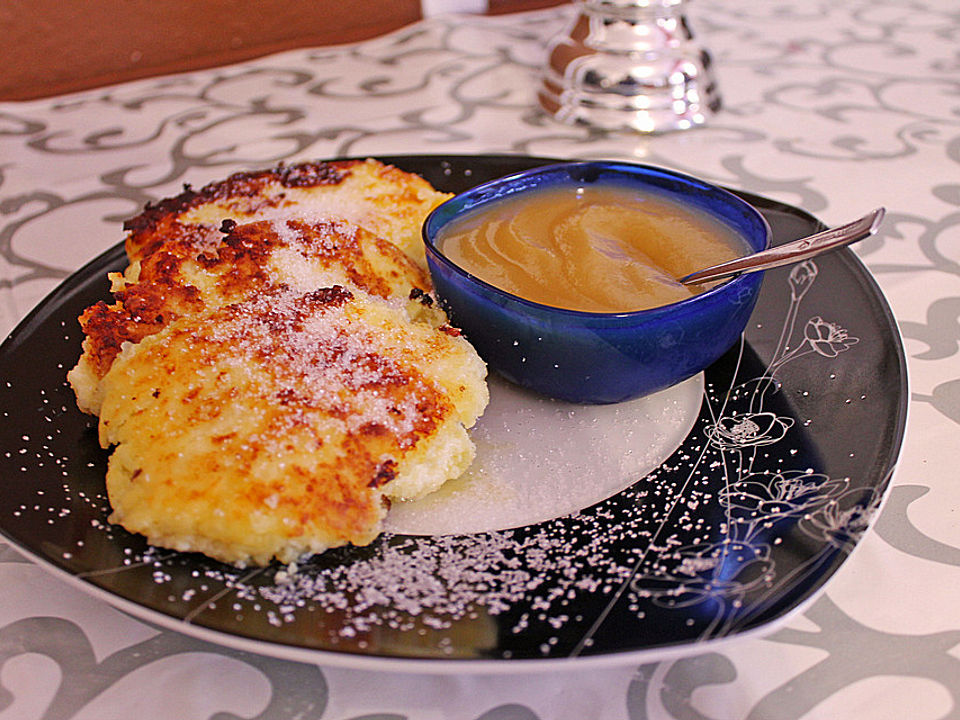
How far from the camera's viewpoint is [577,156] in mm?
2193

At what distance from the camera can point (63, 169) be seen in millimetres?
2170

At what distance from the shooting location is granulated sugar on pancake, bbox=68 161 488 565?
95 cm

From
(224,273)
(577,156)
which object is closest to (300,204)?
(224,273)

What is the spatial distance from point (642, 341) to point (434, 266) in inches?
12.8

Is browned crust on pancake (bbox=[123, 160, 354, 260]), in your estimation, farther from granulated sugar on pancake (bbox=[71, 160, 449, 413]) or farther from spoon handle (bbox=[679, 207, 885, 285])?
spoon handle (bbox=[679, 207, 885, 285])

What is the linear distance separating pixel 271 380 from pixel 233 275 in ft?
0.79

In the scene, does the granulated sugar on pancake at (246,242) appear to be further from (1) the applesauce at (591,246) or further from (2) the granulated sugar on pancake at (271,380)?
(1) the applesauce at (591,246)

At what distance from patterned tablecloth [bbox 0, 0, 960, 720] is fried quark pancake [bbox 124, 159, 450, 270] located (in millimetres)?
386

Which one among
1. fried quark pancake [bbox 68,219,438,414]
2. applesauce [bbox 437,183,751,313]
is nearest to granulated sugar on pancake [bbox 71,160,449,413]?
fried quark pancake [bbox 68,219,438,414]

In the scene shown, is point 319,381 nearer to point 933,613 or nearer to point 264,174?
point 264,174

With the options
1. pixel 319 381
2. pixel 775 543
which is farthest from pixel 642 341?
pixel 319 381

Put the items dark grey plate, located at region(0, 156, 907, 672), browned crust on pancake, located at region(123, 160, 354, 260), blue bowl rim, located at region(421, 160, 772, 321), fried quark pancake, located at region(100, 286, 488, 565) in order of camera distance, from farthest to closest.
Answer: browned crust on pancake, located at region(123, 160, 354, 260) < blue bowl rim, located at region(421, 160, 772, 321) < fried quark pancake, located at region(100, 286, 488, 565) < dark grey plate, located at region(0, 156, 907, 672)

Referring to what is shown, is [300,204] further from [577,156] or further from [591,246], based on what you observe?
[577,156]

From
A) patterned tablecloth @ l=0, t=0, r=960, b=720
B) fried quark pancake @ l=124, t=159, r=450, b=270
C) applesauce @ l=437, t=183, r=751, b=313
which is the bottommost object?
patterned tablecloth @ l=0, t=0, r=960, b=720
